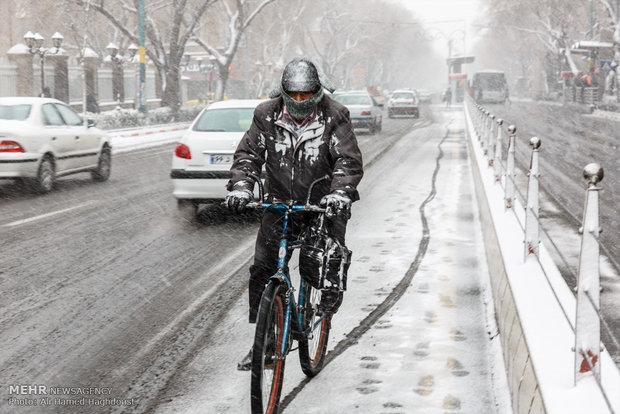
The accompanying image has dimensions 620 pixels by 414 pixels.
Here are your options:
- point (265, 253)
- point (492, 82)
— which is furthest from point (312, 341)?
point (492, 82)

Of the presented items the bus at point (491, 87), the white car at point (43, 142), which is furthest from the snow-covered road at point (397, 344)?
the bus at point (491, 87)

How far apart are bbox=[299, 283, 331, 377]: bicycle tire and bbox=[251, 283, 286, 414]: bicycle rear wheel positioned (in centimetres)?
46

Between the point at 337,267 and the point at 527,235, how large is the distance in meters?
1.54

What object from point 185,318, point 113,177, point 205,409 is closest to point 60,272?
point 185,318

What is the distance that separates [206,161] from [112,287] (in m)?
4.08

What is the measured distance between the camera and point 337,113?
451 cm

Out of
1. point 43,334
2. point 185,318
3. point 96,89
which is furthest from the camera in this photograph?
point 96,89

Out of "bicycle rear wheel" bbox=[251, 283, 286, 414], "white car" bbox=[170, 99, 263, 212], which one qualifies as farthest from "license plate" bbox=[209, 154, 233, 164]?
"bicycle rear wheel" bbox=[251, 283, 286, 414]

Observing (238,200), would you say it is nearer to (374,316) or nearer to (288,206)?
(288,206)

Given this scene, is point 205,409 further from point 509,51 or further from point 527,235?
point 509,51

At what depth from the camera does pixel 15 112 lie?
14.1m

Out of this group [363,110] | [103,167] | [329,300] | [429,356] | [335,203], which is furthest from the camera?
[363,110]

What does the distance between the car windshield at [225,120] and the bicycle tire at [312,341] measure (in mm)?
6557

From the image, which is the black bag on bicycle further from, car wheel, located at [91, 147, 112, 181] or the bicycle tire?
car wheel, located at [91, 147, 112, 181]
